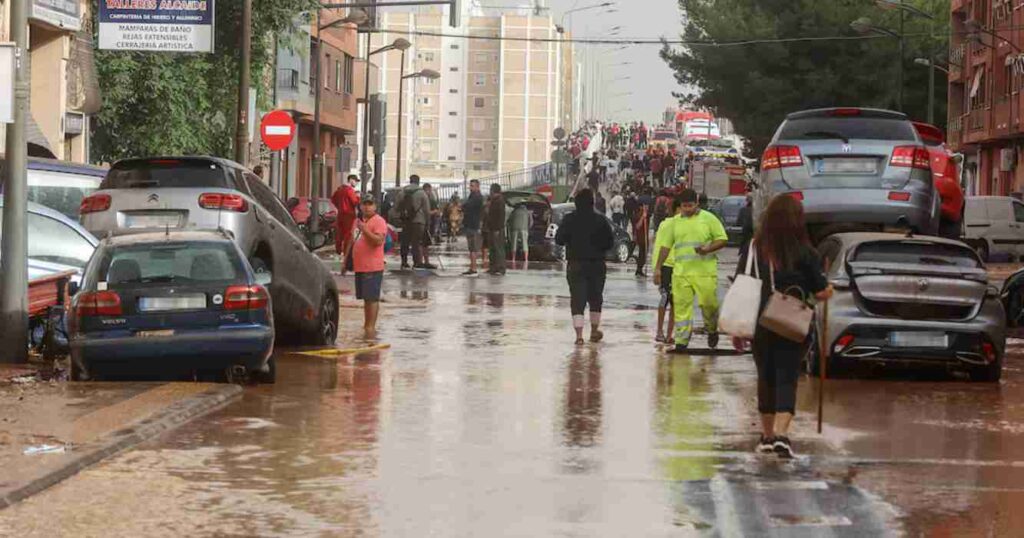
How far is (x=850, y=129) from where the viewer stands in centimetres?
2378

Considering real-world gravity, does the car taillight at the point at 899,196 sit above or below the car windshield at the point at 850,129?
below

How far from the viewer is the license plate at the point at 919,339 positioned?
1816 cm

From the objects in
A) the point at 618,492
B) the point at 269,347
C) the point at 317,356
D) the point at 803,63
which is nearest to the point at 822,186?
the point at 317,356

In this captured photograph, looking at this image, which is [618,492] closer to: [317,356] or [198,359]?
[198,359]

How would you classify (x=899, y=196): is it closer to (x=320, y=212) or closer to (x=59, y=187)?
(x=59, y=187)

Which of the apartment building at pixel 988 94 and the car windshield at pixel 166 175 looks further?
the apartment building at pixel 988 94

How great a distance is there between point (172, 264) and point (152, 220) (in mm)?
3656

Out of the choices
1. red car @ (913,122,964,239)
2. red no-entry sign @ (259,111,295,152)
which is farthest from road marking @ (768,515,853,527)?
red no-entry sign @ (259,111,295,152)

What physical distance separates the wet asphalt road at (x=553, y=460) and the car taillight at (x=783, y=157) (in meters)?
3.65

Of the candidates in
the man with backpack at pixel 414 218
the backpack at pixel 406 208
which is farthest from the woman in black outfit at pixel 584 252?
the backpack at pixel 406 208

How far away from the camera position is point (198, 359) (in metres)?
16.8

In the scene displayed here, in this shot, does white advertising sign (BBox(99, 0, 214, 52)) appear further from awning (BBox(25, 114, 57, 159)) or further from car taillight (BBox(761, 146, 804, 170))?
car taillight (BBox(761, 146, 804, 170))

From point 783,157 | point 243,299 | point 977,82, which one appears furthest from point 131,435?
point 977,82

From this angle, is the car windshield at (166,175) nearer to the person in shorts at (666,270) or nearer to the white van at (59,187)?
the white van at (59,187)
